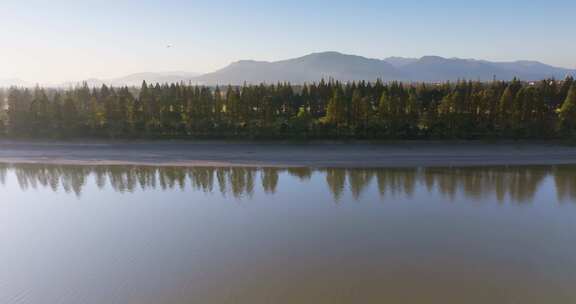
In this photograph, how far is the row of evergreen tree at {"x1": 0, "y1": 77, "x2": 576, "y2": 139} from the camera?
29.0 meters

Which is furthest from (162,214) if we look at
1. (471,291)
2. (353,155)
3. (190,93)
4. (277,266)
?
(190,93)

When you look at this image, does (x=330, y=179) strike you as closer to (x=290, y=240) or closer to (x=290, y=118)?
(x=290, y=118)

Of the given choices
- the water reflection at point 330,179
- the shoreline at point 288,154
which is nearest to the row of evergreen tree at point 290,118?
the shoreline at point 288,154

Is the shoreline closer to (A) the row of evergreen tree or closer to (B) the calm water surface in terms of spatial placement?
(A) the row of evergreen tree

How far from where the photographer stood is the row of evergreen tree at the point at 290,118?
29000 millimetres

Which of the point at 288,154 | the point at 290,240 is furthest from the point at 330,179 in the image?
the point at 290,240

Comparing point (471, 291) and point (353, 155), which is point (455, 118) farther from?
point (471, 291)

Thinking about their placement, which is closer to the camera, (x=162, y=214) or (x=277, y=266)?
(x=277, y=266)

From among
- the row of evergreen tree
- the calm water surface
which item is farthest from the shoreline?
the calm water surface

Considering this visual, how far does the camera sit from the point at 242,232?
14.3m

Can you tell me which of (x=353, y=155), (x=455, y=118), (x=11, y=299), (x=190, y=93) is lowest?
(x=11, y=299)

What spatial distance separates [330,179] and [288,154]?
18.0ft

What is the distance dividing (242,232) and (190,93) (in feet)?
68.8

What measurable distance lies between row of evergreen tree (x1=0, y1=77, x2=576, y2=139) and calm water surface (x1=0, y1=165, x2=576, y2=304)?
22.6 ft
